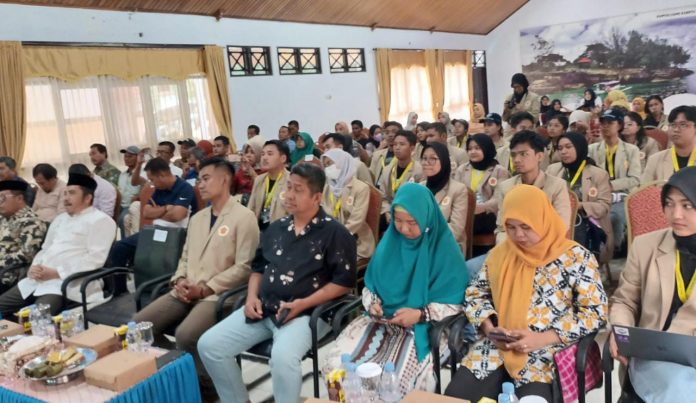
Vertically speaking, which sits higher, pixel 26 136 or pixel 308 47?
pixel 308 47

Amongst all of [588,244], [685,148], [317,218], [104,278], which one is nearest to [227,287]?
[317,218]

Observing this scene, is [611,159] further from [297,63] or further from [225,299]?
[297,63]

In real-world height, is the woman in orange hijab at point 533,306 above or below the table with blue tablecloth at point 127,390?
above

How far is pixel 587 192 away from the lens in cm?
382

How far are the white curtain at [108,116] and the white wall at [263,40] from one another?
1.99ft

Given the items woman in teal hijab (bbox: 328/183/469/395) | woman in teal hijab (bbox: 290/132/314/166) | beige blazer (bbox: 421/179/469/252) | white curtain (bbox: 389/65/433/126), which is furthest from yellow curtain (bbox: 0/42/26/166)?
white curtain (bbox: 389/65/433/126)

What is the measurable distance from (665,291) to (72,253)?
329 cm

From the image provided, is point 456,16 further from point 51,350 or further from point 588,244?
point 51,350

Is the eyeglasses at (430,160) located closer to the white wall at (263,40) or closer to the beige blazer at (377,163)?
the beige blazer at (377,163)

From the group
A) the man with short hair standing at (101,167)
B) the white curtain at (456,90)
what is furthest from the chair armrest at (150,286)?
the white curtain at (456,90)

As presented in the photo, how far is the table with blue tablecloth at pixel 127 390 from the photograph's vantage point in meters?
2.09

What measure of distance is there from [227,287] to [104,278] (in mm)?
1116

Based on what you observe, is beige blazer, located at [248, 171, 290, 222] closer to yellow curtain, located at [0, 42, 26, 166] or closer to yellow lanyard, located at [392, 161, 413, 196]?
yellow lanyard, located at [392, 161, 413, 196]

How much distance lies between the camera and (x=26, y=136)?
762cm
